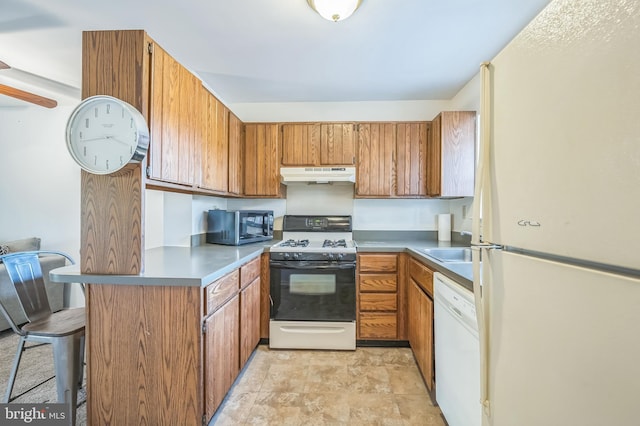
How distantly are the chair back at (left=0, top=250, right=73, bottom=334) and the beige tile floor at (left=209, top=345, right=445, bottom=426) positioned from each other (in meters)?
1.23

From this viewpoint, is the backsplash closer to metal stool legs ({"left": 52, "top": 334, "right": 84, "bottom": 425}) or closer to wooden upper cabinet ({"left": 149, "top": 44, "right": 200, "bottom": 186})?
wooden upper cabinet ({"left": 149, "top": 44, "right": 200, "bottom": 186})

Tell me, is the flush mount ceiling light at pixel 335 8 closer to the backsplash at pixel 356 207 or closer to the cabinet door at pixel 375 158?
the cabinet door at pixel 375 158

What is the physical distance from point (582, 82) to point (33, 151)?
4.95m

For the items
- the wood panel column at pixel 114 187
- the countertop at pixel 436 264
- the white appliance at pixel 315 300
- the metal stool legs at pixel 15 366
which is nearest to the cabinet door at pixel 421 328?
the countertop at pixel 436 264

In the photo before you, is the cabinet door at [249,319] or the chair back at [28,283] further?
the cabinet door at [249,319]

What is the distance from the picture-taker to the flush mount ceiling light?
1.54m

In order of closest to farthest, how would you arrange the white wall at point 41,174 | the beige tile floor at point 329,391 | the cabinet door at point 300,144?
the beige tile floor at point 329,391 → the cabinet door at point 300,144 → the white wall at point 41,174

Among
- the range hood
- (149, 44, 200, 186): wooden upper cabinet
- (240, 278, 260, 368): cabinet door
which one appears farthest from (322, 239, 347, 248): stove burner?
(149, 44, 200, 186): wooden upper cabinet

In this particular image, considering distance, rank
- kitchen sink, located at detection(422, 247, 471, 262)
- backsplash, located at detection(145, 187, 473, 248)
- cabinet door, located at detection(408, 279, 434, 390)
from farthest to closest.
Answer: backsplash, located at detection(145, 187, 473, 248)
kitchen sink, located at detection(422, 247, 471, 262)
cabinet door, located at detection(408, 279, 434, 390)

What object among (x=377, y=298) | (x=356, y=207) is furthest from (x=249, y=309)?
(x=356, y=207)

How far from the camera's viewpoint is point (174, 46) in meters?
2.07

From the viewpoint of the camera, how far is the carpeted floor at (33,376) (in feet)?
5.76

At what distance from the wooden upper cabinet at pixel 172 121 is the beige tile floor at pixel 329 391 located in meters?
1.50

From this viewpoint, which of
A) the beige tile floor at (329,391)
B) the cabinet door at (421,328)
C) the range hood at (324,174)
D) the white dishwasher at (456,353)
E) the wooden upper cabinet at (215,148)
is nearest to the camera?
the white dishwasher at (456,353)
